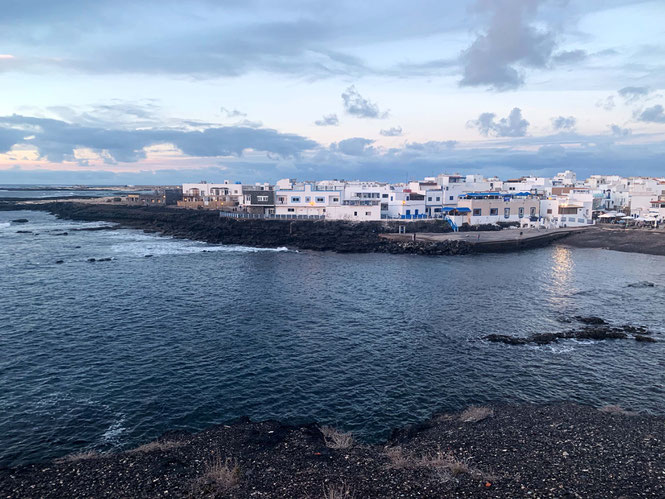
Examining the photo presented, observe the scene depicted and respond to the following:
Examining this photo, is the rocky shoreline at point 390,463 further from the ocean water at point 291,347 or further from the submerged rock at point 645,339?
the submerged rock at point 645,339

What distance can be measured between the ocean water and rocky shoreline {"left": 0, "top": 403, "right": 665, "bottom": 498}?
1.42m

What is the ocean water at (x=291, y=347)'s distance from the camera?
20.5 metres

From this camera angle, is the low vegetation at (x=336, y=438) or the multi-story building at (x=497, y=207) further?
the multi-story building at (x=497, y=207)

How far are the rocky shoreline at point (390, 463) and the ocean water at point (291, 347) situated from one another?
4.64ft

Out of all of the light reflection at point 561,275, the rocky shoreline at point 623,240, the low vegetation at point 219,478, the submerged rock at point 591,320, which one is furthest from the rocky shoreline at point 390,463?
the rocky shoreline at point 623,240

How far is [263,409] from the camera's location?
20797mm

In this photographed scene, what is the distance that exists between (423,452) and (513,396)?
7.64m

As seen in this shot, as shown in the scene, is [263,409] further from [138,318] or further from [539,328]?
[539,328]

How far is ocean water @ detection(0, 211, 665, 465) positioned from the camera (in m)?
20.5

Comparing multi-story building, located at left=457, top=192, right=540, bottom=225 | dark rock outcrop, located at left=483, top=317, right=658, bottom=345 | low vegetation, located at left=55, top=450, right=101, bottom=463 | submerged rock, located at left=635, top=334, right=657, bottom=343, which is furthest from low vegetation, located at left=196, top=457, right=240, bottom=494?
multi-story building, located at left=457, top=192, right=540, bottom=225

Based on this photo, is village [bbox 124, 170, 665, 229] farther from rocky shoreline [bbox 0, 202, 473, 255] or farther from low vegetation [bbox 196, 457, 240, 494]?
low vegetation [bbox 196, 457, 240, 494]

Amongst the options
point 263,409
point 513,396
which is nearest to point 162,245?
point 263,409

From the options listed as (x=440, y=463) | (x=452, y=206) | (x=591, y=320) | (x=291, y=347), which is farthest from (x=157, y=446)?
(x=452, y=206)

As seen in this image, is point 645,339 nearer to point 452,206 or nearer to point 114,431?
point 114,431
